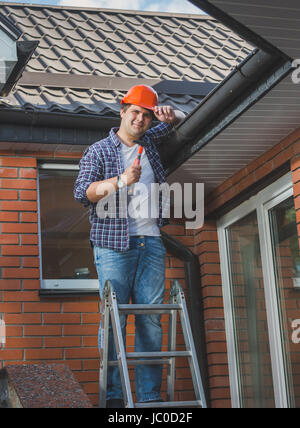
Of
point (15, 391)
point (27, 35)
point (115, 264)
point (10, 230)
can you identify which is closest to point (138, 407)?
point (15, 391)

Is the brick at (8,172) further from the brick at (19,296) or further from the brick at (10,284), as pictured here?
the brick at (19,296)

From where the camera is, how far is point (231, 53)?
872 centimetres

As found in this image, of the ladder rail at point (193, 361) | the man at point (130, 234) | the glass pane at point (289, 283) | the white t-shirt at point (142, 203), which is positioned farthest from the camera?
the glass pane at point (289, 283)

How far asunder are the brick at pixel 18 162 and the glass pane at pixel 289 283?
220cm

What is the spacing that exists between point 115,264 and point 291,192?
1.54 m

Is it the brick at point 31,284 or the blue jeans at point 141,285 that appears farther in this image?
the brick at point 31,284

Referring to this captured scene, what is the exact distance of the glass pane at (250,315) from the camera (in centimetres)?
624

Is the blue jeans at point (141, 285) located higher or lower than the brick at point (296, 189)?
lower

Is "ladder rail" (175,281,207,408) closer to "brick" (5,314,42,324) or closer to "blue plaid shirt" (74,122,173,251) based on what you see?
"blue plaid shirt" (74,122,173,251)

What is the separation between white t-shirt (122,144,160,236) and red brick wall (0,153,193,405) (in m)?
1.27

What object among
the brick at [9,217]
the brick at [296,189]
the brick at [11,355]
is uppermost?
the brick at [9,217]

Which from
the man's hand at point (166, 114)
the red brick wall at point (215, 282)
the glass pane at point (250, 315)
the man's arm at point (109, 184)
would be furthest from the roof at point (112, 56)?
the glass pane at point (250, 315)

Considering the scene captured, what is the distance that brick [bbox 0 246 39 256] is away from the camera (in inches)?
250
